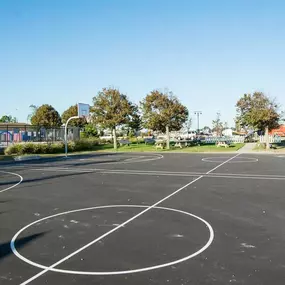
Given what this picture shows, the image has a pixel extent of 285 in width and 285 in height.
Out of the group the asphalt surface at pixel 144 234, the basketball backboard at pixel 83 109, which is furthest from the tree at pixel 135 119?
the asphalt surface at pixel 144 234

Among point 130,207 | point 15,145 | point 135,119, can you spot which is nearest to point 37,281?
point 130,207

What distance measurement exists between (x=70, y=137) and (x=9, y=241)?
34237 mm

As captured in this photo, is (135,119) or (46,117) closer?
(135,119)

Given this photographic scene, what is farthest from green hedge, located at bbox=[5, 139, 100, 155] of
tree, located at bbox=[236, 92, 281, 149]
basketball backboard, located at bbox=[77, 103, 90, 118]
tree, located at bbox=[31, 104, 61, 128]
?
tree, located at bbox=[31, 104, 61, 128]

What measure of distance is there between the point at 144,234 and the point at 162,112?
29.5 m

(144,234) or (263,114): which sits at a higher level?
(263,114)

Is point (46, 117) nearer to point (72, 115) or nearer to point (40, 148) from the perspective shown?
point (72, 115)

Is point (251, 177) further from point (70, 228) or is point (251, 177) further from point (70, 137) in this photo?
point (70, 137)

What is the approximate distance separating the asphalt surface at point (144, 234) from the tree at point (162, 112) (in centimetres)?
2324

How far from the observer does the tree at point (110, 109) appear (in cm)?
3656

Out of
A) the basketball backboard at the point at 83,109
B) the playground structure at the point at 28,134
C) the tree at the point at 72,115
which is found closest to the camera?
the basketball backboard at the point at 83,109

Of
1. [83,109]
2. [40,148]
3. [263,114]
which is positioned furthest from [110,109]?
[263,114]

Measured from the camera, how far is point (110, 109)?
120 ft

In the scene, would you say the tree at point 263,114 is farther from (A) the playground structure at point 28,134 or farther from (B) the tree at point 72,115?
(B) the tree at point 72,115
